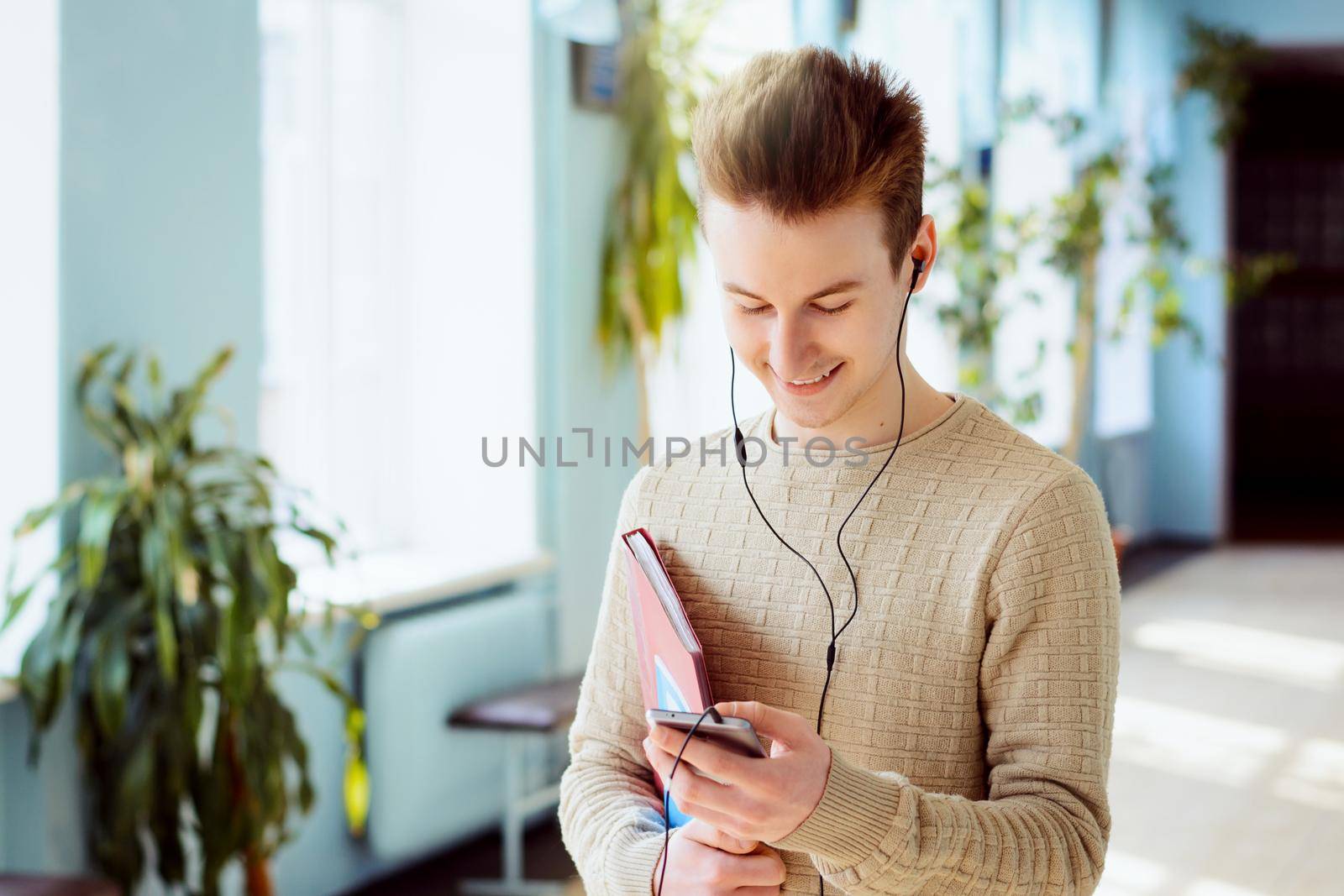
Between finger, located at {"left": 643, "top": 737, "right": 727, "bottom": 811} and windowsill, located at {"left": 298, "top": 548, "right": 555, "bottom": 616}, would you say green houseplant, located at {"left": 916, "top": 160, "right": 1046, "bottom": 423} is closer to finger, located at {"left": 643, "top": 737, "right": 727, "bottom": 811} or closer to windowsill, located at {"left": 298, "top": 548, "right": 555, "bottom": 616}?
windowsill, located at {"left": 298, "top": 548, "right": 555, "bottom": 616}

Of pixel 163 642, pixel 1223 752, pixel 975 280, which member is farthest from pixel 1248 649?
pixel 163 642

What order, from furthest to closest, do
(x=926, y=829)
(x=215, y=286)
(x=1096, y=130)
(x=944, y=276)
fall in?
1. (x=1096, y=130)
2. (x=944, y=276)
3. (x=215, y=286)
4. (x=926, y=829)

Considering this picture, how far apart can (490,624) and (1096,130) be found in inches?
245

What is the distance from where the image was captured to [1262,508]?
38.4 ft

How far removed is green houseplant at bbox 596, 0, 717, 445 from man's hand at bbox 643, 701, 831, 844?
136 inches

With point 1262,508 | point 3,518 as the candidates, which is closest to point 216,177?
point 3,518

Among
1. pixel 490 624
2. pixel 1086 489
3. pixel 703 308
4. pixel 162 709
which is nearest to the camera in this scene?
pixel 1086 489

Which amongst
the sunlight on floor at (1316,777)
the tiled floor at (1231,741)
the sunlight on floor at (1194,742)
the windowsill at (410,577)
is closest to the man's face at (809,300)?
the windowsill at (410,577)

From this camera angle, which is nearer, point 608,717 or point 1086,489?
point 1086,489

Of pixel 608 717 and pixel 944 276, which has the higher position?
pixel 944 276

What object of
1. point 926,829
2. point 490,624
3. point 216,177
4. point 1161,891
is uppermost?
point 216,177

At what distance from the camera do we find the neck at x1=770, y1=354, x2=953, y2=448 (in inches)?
49.3

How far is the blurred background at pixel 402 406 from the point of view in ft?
9.25

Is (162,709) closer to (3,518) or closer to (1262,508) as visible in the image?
(3,518)
